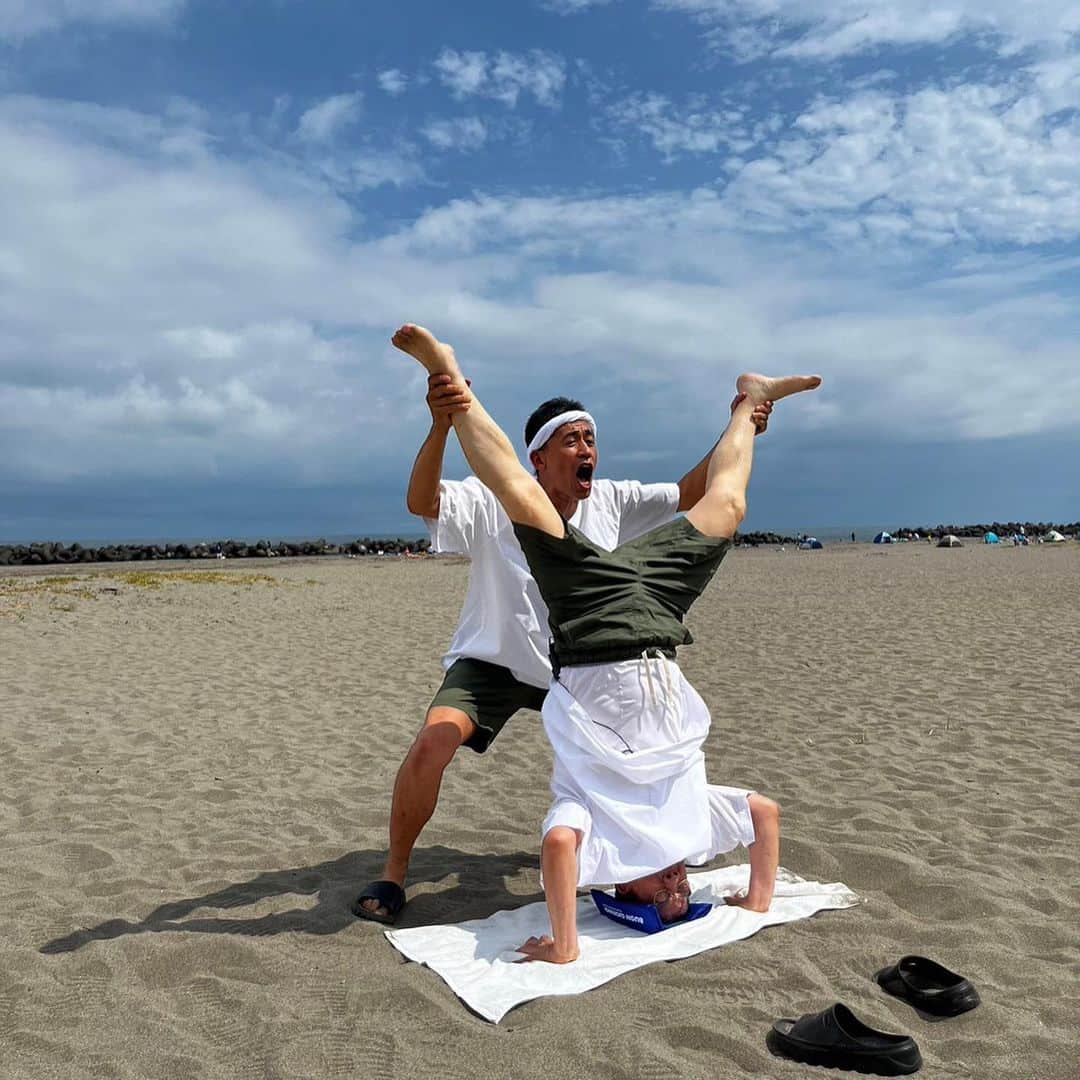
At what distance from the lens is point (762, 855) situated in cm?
398

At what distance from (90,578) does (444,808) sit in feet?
80.2

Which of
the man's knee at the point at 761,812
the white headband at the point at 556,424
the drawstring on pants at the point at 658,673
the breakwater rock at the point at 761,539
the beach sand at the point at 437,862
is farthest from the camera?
the breakwater rock at the point at 761,539

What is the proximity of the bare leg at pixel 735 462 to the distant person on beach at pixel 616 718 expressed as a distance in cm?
12

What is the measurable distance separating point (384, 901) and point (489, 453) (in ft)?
6.61

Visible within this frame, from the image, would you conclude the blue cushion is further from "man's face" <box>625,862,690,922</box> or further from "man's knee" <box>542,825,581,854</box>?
"man's knee" <box>542,825,581,854</box>

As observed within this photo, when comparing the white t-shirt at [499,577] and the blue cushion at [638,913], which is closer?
the blue cushion at [638,913]

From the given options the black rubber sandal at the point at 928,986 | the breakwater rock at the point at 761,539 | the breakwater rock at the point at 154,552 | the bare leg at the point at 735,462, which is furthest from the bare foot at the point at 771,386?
the breakwater rock at the point at 761,539

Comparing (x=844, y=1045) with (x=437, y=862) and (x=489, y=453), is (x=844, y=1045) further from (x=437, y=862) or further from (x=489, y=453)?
(x=437, y=862)

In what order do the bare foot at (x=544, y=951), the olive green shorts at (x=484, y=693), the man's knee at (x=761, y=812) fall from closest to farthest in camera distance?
the bare foot at (x=544, y=951) < the man's knee at (x=761, y=812) < the olive green shorts at (x=484, y=693)

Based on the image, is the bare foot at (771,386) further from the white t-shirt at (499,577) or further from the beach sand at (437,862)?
the beach sand at (437,862)

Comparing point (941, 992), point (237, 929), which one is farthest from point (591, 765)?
point (237, 929)

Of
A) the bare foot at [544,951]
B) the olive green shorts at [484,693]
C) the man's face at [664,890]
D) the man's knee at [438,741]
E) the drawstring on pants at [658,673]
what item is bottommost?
the bare foot at [544,951]

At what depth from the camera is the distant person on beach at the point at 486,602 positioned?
4.14 metres

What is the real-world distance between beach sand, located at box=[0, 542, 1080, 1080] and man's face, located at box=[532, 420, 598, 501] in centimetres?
188
